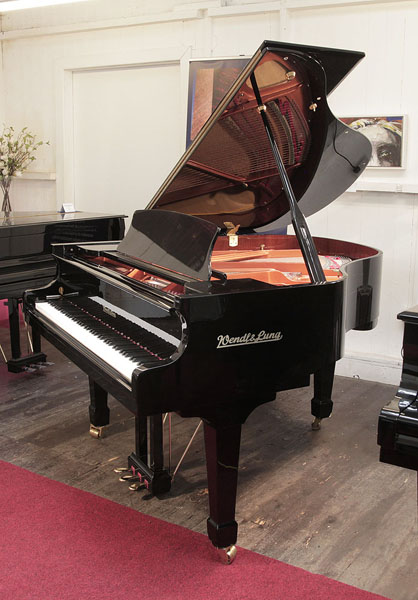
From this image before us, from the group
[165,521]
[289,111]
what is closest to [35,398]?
[165,521]

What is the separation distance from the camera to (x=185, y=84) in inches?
203

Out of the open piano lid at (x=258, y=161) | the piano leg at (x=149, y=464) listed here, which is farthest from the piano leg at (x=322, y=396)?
the piano leg at (x=149, y=464)

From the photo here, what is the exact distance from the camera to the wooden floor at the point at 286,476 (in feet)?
8.05

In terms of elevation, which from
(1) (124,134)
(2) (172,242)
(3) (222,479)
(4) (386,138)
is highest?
(1) (124,134)

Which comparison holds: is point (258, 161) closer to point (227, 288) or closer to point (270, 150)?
point (270, 150)

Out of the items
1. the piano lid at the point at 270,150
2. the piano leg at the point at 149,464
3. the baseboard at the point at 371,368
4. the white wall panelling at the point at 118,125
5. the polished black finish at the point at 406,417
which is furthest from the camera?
the white wall panelling at the point at 118,125

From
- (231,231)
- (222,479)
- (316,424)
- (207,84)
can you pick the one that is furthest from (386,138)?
(222,479)

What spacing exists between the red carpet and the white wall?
8.08ft

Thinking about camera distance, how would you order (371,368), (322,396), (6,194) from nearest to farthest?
(322,396) → (371,368) → (6,194)

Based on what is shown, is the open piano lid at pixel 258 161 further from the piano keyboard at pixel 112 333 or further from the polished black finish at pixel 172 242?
the piano keyboard at pixel 112 333

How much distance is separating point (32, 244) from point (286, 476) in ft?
7.10

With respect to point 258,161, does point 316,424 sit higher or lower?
lower

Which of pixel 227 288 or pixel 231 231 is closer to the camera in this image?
pixel 227 288

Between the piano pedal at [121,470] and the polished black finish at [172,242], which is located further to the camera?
the piano pedal at [121,470]
